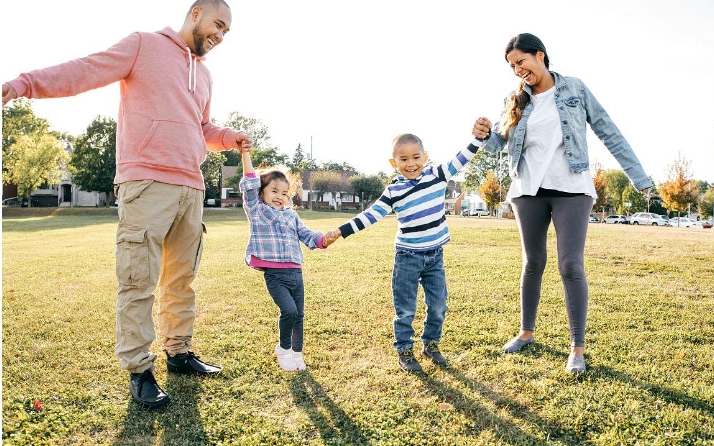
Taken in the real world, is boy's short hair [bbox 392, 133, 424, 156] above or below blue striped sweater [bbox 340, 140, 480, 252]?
above

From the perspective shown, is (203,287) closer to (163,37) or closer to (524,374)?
(163,37)

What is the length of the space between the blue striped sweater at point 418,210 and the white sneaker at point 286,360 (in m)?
0.94

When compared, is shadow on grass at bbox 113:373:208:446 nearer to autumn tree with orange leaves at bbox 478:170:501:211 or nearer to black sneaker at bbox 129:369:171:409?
black sneaker at bbox 129:369:171:409

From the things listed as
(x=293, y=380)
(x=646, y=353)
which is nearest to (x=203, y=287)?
(x=293, y=380)

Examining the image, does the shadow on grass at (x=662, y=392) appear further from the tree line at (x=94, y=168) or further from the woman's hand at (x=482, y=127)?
the tree line at (x=94, y=168)

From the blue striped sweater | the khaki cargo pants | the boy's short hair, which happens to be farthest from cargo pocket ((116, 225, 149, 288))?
the boy's short hair

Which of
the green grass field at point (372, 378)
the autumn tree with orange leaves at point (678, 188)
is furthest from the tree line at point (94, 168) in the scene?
the green grass field at point (372, 378)

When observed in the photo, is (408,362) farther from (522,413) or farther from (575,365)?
(575,365)

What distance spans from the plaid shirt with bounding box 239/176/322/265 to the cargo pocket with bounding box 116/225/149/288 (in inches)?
31.2

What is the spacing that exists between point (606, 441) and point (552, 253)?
332 inches

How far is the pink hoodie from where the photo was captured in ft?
9.67

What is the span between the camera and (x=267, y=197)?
3754 millimetres

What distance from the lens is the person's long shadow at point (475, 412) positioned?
252cm

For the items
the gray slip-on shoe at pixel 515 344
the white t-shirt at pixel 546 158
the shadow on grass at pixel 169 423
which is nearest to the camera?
the shadow on grass at pixel 169 423
